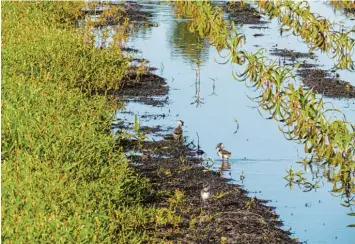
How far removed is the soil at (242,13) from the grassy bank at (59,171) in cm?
1068

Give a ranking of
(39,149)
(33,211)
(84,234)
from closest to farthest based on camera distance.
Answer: (84,234) < (33,211) < (39,149)

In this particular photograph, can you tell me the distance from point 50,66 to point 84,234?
709 cm

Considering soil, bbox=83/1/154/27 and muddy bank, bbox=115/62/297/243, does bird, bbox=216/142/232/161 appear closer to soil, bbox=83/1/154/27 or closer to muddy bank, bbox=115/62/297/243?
muddy bank, bbox=115/62/297/243

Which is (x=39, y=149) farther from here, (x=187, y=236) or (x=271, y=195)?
(x=271, y=195)

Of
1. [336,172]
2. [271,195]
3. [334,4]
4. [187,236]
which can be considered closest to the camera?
[187,236]

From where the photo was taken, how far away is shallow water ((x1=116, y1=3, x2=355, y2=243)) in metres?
8.10

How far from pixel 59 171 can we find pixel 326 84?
7.54 metres

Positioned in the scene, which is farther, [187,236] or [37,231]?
[187,236]

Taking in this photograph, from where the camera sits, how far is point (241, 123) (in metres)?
11.7

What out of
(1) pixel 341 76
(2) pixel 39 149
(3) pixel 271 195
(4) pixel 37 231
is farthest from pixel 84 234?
(1) pixel 341 76

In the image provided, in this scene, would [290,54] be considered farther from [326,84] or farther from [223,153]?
[223,153]

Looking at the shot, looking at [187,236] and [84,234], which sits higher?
[84,234]

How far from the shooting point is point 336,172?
9.41 meters

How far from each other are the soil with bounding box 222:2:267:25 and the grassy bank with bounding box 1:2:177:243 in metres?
10.7
